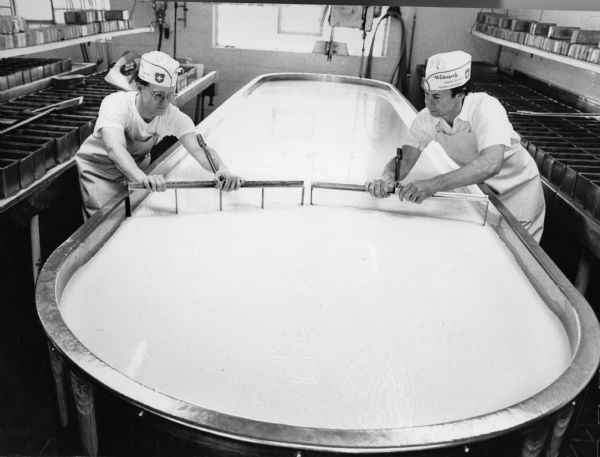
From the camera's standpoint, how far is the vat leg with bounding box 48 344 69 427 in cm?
106

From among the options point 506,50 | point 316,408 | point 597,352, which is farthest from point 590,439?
point 506,50

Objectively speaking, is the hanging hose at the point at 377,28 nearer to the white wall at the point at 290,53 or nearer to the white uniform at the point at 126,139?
the white wall at the point at 290,53

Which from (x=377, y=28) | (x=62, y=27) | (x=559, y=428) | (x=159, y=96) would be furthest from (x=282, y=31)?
(x=559, y=428)

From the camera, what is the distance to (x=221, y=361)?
117 centimetres

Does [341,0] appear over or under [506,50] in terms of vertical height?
over

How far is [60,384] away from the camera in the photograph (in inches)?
42.3

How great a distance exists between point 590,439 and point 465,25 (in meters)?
5.04

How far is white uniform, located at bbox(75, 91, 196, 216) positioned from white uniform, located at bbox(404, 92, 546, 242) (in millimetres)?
1008

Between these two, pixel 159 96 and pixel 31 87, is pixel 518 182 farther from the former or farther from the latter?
pixel 31 87

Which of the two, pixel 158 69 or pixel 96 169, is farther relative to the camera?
pixel 96 169

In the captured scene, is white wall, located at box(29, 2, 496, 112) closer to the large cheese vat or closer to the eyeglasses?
the eyeglasses

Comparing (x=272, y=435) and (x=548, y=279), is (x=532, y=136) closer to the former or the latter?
(x=548, y=279)

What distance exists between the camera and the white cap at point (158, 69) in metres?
2.07

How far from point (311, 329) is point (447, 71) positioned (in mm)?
1107
